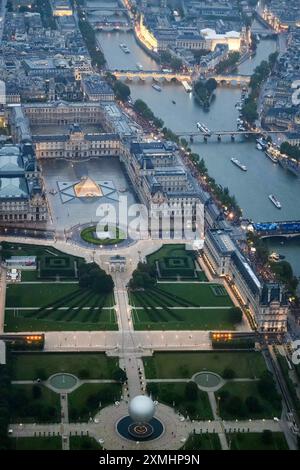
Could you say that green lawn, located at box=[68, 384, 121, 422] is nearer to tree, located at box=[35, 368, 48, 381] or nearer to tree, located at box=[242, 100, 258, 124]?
tree, located at box=[35, 368, 48, 381]

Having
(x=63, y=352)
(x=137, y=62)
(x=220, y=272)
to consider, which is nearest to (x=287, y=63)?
(x=137, y=62)

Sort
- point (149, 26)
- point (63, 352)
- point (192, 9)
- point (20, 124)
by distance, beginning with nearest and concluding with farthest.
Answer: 1. point (63, 352)
2. point (20, 124)
3. point (149, 26)
4. point (192, 9)

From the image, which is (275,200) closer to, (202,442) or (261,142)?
(261,142)

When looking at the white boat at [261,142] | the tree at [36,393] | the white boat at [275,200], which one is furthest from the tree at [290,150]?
the tree at [36,393]

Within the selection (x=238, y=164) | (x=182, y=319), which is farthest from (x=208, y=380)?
(x=238, y=164)

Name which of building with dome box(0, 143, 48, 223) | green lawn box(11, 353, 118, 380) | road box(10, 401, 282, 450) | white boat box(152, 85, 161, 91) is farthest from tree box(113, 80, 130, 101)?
road box(10, 401, 282, 450)

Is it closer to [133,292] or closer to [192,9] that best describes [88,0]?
[192,9]
